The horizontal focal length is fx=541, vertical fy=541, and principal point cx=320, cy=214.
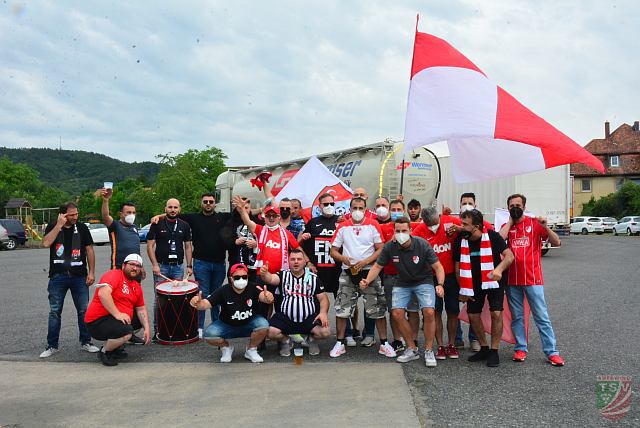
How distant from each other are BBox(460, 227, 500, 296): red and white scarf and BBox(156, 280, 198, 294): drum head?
133 inches

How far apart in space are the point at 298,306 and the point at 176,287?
1.71m

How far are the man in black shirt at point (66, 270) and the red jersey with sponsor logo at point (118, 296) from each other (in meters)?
0.41

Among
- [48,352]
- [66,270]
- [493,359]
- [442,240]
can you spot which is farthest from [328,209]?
[48,352]

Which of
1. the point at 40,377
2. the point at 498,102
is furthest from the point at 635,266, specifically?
the point at 40,377

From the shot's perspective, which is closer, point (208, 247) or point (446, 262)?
point (446, 262)

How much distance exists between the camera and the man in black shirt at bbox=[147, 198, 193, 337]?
7164 mm

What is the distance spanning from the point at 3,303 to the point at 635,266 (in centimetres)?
1606

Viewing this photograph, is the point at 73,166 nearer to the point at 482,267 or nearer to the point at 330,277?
the point at 330,277

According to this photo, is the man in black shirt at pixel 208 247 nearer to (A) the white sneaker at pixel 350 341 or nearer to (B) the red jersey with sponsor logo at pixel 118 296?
(B) the red jersey with sponsor logo at pixel 118 296

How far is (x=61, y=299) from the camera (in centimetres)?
655

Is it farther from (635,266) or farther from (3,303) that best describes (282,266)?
(635,266)

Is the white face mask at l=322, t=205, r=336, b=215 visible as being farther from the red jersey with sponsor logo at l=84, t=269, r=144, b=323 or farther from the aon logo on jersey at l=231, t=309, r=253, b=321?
the red jersey with sponsor logo at l=84, t=269, r=144, b=323

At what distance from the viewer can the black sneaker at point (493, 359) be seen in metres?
5.80

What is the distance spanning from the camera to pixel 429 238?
6.44m
